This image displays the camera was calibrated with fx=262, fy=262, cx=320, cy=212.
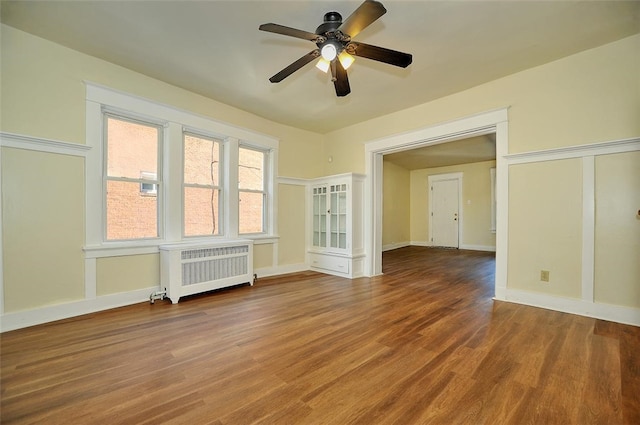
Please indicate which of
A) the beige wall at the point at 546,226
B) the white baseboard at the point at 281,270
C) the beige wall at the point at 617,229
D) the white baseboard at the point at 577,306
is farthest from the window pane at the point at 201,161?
the beige wall at the point at 617,229

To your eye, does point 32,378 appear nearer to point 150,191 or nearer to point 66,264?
point 66,264

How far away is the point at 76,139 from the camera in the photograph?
2.69 meters

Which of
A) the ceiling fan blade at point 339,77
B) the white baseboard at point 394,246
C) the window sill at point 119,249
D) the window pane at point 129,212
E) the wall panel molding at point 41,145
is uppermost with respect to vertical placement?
the ceiling fan blade at point 339,77

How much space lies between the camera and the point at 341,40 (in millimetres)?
1942

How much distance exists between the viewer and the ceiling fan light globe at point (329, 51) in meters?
1.92

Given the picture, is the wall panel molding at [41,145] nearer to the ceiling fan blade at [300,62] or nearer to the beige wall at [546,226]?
the ceiling fan blade at [300,62]

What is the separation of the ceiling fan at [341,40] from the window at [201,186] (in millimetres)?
2057

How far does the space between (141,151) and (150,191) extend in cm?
A: 50

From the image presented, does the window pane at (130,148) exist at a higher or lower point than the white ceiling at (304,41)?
lower

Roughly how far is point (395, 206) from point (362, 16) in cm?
687

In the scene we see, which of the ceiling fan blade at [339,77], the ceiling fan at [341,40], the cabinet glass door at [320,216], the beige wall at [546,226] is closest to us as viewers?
the ceiling fan at [341,40]

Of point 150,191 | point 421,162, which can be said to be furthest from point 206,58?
point 421,162

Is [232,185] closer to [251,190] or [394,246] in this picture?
[251,190]

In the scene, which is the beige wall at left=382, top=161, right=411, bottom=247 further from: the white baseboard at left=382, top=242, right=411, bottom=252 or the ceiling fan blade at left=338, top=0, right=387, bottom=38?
the ceiling fan blade at left=338, top=0, right=387, bottom=38
